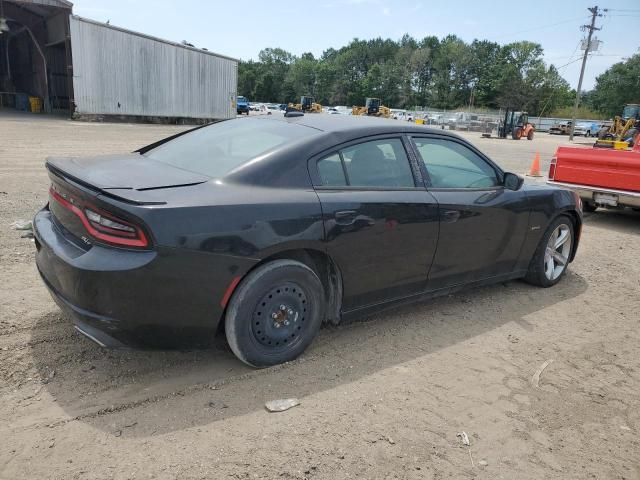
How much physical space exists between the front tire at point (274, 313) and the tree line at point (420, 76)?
95.1m

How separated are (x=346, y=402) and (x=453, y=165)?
2191 mm

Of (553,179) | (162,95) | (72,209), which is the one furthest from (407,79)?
(72,209)

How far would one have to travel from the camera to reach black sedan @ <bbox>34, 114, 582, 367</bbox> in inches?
102

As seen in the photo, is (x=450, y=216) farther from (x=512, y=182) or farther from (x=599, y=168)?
(x=599, y=168)

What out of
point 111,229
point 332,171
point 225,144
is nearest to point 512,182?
point 332,171

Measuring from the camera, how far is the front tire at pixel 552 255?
4.82m

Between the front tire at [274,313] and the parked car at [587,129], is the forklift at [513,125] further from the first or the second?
the front tire at [274,313]

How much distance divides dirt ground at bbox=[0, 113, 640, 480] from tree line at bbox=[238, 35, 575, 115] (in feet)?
309

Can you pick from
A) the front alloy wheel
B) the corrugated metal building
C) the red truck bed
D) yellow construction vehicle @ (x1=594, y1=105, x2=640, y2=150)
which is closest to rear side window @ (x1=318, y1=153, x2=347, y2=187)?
the front alloy wheel

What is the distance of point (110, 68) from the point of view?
2509cm

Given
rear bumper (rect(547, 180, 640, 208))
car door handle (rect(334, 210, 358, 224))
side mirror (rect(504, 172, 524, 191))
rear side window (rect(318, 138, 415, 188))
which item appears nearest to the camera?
car door handle (rect(334, 210, 358, 224))

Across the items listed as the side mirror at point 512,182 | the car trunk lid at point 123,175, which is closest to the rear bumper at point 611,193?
the side mirror at point 512,182

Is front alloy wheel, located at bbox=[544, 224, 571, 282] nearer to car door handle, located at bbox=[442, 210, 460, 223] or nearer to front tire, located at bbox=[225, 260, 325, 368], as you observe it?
car door handle, located at bbox=[442, 210, 460, 223]

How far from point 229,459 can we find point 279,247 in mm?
1168
